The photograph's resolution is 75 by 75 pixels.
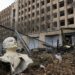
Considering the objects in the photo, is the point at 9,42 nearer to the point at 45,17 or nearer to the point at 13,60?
the point at 13,60

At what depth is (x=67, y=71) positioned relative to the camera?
2.96 m

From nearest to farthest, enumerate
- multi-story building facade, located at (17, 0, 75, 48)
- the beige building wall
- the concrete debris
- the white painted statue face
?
the concrete debris → the white painted statue face → multi-story building facade, located at (17, 0, 75, 48) → the beige building wall

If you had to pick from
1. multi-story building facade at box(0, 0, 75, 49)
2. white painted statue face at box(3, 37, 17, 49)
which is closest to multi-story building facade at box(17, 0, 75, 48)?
multi-story building facade at box(0, 0, 75, 49)

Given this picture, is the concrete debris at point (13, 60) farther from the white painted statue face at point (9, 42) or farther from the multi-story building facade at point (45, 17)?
the multi-story building facade at point (45, 17)

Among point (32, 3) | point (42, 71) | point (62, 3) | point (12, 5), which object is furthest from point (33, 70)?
point (12, 5)

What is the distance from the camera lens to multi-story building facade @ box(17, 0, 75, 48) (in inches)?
1516

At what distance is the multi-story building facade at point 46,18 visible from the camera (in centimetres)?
3850

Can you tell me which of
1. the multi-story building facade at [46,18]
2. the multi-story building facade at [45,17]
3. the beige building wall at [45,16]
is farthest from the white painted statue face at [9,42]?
the beige building wall at [45,16]

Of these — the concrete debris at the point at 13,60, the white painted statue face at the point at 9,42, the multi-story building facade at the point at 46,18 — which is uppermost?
the multi-story building facade at the point at 46,18

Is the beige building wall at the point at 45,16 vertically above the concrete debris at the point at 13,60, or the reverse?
the beige building wall at the point at 45,16

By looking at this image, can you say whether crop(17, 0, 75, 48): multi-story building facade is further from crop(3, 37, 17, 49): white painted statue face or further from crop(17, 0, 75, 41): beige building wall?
crop(3, 37, 17, 49): white painted statue face

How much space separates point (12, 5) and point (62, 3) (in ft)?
85.0

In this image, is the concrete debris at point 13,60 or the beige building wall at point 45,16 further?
the beige building wall at point 45,16

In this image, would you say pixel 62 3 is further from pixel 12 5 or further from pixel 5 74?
pixel 5 74
